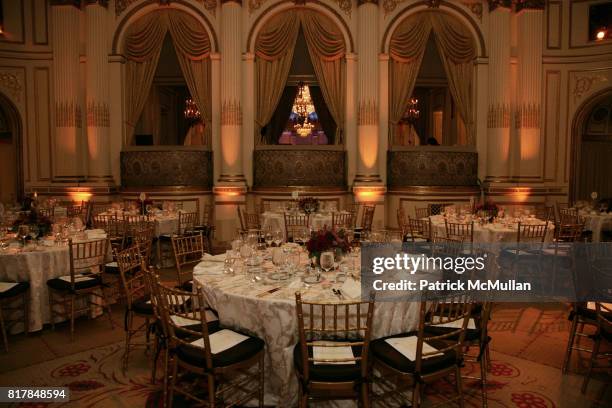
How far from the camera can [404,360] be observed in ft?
9.78

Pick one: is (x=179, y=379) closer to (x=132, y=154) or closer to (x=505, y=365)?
(x=505, y=365)

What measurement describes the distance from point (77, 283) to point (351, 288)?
2.89m

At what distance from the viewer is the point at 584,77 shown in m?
10.3

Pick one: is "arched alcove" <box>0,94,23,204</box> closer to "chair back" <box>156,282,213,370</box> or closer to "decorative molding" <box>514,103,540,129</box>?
"chair back" <box>156,282,213,370</box>

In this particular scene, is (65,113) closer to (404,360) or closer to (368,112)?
(368,112)

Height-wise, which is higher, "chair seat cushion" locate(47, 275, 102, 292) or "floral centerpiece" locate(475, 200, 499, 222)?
"floral centerpiece" locate(475, 200, 499, 222)

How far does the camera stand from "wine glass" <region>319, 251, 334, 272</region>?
3.72 meters

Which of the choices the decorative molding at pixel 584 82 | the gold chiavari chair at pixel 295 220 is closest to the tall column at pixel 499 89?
the decorative molding at pixel 584 82

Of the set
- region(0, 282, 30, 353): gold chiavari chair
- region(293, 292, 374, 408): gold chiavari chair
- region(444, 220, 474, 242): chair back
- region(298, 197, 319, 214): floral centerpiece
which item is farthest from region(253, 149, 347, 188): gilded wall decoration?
region(293, 292, 374, 408): gold chiavari chair

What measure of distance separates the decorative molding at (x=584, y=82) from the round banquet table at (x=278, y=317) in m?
8.93

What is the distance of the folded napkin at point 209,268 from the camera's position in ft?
12.8

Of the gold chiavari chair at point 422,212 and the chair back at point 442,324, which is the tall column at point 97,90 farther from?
the chair back at point 442,324

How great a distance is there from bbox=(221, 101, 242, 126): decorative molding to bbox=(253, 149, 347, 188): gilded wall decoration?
2.63ft

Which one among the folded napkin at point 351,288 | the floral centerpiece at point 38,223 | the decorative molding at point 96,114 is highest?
the decorative molding at point 96,114
